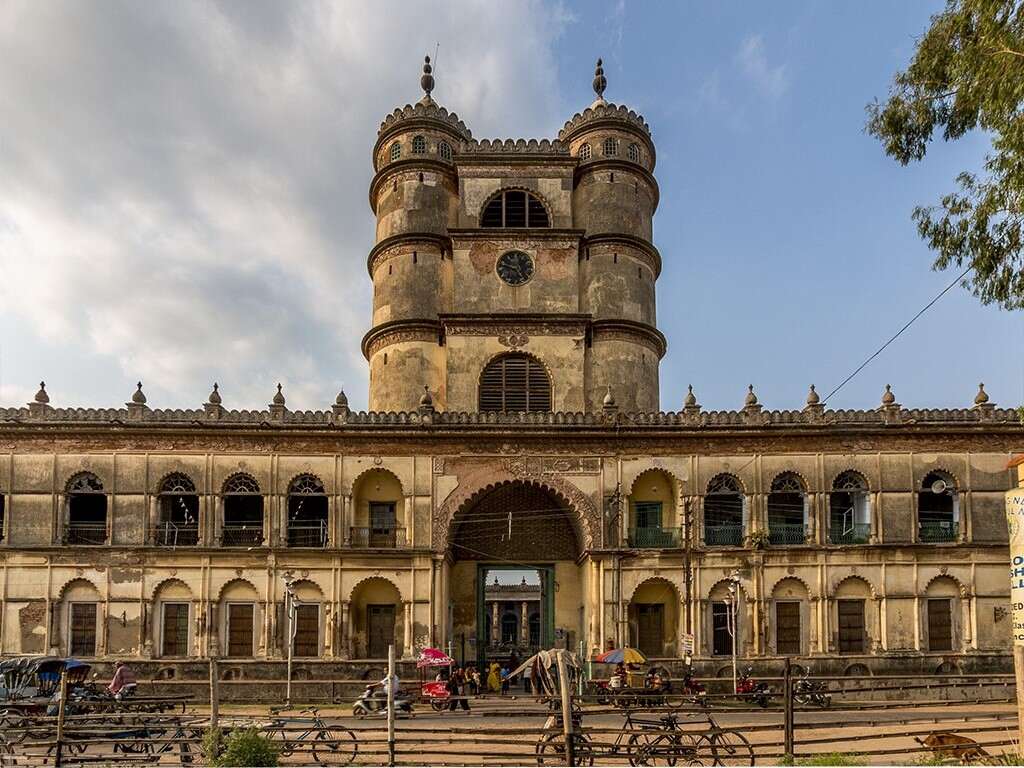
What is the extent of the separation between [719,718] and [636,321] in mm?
16920

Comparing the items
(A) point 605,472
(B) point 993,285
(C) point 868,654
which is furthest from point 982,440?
(B) point 993,285

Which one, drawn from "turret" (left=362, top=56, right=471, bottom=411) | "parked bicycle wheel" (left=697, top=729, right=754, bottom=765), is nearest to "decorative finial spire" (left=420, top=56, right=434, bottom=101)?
"turret" (left=362, top=56, right=471, bottom=411)

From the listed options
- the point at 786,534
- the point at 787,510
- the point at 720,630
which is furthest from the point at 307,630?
the point at 787,510

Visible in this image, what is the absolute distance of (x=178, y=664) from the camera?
28844 mm

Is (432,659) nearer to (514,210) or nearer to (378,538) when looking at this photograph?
(378,538)

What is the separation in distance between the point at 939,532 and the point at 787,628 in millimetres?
5819

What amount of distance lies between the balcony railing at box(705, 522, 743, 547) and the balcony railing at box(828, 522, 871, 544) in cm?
284

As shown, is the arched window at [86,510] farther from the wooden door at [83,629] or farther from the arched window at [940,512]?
the arched window at [940,512]

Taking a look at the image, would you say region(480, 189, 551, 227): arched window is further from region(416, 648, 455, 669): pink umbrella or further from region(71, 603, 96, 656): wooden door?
region(71, 603, 96, 656): wooden door

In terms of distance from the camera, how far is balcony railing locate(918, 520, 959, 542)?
3047 centimetres

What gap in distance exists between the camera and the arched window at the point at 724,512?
30.7m

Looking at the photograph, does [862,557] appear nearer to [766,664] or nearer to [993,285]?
[766,664]

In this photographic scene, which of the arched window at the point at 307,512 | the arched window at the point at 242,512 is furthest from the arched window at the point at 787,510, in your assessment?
the arched window at the point at 242,512

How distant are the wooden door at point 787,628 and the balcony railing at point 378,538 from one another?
39.6 feet
